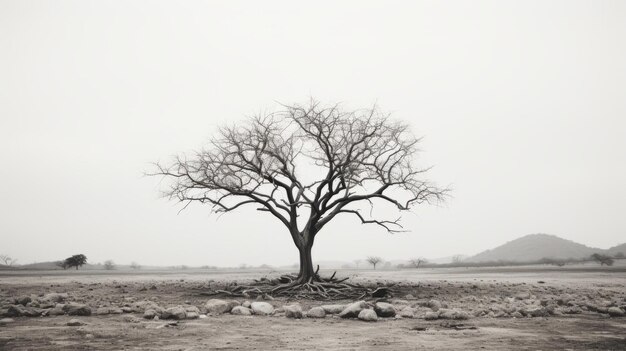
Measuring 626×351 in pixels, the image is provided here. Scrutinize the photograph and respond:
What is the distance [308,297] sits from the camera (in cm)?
1731

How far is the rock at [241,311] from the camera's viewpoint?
11916 millimetres

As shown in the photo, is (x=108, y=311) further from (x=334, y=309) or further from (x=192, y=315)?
(x=334, y=309)

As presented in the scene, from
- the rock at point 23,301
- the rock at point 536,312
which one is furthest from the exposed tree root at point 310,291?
the rock at point 23,301

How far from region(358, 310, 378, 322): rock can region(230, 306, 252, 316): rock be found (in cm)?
336

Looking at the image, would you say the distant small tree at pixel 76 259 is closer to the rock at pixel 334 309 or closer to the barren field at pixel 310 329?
the barren field at pixel 310 329

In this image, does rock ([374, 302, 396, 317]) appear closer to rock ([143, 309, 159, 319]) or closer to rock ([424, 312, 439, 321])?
rock ([424, 312, 439, 321])

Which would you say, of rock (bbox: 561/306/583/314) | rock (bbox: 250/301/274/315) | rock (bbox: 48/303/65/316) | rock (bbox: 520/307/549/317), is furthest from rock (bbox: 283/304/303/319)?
rock (bbox: 561/306/583/314)

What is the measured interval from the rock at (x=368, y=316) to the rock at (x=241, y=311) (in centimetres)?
336

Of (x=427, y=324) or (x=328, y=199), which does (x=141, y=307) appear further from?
(x=328, y=199)

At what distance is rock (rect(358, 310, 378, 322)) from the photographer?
1074 cm

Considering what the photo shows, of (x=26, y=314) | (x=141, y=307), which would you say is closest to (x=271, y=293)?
(x=141, y=307)

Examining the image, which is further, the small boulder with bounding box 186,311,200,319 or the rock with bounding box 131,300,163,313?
the rock with bounding box 131,300,163,313

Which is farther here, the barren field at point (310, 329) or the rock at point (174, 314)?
the rock at point (174, 314)

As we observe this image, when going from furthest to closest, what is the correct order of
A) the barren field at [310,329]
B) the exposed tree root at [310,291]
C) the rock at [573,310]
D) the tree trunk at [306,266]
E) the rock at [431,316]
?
the tree trunk at [306,266], the exposed tree root at [310,291], the rock at [573,310], the rock at [431,316], the barren field at [310,329]
